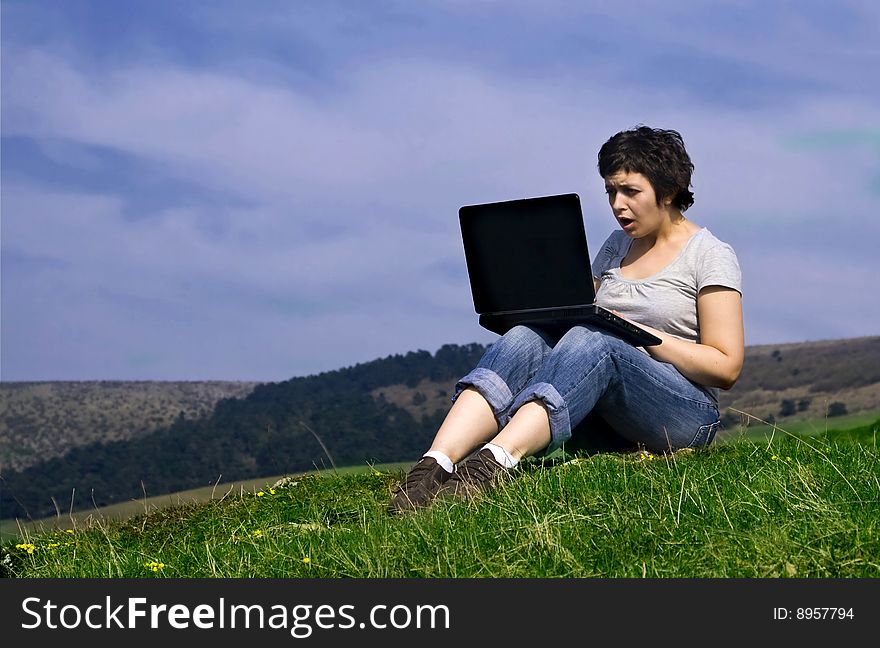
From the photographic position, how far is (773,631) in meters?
3.81

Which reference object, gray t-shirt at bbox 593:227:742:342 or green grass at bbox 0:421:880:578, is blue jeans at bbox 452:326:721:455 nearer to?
green grass at bbox 0:421:880:578

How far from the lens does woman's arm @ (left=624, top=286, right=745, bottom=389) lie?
6453 millimetres

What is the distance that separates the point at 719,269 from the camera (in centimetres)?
654

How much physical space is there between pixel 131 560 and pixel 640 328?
11.4 ft

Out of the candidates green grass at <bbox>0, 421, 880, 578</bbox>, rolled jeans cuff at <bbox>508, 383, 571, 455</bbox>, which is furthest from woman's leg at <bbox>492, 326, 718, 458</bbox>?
green grass at <bbox>0, 421, 880, 578</bbox>

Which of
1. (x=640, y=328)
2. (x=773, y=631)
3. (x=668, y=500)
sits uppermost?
(x=640, y=328)

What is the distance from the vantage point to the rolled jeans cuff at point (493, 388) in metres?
6.35

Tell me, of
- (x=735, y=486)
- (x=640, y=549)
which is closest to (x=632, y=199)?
(x=735, y=486)

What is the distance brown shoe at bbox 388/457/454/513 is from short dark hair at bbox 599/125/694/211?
2277 millimetres

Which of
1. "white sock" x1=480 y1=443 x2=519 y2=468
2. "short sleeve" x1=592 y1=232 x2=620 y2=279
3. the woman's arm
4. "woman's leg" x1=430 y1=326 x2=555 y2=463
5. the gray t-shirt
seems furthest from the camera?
"short sleeve" x1=592 y1=232 x2=620 y2=279

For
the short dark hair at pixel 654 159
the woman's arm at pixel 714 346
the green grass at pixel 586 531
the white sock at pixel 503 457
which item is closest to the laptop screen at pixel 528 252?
the woman's arm at pixel 714 346

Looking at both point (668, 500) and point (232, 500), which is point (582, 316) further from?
point (232, 500)

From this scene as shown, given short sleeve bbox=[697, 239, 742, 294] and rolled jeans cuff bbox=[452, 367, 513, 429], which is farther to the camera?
short sleeve bbox=[697, 239, 742, 294]

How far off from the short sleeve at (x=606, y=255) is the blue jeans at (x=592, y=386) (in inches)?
33.8
